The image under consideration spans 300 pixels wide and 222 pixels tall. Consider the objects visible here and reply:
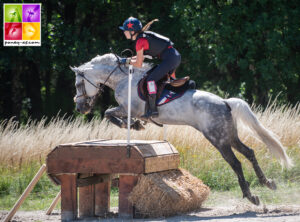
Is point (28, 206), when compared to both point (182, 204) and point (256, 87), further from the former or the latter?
point (256, 87)

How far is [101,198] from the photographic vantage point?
22.9 ft

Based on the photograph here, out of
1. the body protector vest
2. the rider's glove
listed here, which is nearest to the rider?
the body protector vest

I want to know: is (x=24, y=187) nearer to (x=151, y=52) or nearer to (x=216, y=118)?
(x=151, y=52)

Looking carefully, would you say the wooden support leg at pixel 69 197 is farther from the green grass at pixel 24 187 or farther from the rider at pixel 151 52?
the green grass at pixel 24 187

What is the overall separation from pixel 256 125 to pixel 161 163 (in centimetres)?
138

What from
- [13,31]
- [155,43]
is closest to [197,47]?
[13,31]

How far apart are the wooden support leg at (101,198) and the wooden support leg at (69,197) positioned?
55 cm

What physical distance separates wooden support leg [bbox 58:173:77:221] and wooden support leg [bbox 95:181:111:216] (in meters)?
0.55

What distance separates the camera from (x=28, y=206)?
26.8 feet

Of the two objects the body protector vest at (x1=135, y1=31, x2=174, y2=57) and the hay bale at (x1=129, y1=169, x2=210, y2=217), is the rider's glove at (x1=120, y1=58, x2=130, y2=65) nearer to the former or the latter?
the body protector vest at (x1=135, y1=31, x2=174, y2=57)

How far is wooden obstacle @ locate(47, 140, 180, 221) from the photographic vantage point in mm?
6164

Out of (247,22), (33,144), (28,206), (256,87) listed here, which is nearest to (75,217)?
(28,206)

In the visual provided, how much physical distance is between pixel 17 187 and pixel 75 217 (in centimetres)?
297

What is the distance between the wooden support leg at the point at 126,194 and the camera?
6.25m
